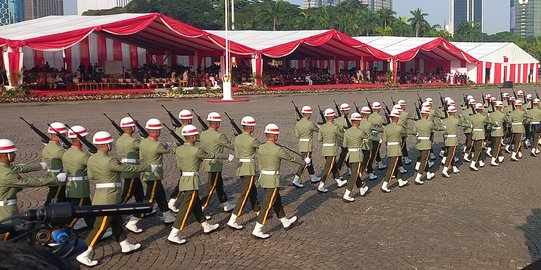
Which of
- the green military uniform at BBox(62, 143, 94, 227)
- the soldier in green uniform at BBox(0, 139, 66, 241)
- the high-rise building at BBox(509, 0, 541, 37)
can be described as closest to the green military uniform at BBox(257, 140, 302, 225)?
the green military uniform at BBox(62, 143, 94, 227)

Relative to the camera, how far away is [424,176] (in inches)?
483

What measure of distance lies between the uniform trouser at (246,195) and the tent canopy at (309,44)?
27.0 metres

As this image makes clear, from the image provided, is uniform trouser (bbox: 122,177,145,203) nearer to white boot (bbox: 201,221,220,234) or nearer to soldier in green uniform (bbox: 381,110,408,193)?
white boot (bbox: 201,221,220,234)

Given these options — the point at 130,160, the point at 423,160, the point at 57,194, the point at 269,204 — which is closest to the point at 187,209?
the point at 269,204

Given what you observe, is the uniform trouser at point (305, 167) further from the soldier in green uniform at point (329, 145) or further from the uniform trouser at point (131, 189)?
the uniform trouser at point (131, 189)

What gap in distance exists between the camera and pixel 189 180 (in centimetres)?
769

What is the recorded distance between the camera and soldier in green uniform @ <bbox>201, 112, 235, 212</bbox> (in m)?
8.72

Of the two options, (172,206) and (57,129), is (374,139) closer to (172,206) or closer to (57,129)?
(172,206)

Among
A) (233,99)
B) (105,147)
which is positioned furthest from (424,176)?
(233,99)

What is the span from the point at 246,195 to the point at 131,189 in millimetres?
1664

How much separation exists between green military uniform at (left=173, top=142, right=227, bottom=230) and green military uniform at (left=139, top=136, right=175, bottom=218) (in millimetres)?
647

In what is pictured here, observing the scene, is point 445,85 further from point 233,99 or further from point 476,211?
point 476,211

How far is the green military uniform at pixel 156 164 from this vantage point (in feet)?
27.5

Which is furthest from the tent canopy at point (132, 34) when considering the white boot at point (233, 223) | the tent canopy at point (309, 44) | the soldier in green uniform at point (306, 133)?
the white boot at point (233, 223)
